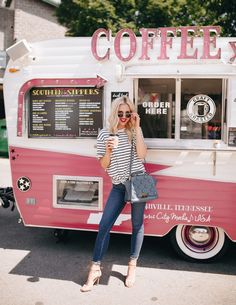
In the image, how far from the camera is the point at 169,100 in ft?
13.7

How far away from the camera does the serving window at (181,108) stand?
4.11m

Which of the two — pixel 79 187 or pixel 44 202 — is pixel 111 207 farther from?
pixel 44 202

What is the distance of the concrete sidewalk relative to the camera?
29.8 ft

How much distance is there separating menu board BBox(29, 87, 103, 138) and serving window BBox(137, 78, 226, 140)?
1.78 ft

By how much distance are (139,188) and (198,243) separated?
126 cm

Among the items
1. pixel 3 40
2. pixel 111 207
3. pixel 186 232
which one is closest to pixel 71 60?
pixel 111 207

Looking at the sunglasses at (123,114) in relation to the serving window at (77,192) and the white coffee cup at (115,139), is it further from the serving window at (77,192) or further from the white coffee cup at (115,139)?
the serving window at (77,192)

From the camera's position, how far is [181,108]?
416cm

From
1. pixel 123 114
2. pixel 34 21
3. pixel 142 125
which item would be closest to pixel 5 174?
pixel 142 125

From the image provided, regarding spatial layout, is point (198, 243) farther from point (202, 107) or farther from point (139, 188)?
point (202, 107)

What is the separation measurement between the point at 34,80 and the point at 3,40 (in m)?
14.7

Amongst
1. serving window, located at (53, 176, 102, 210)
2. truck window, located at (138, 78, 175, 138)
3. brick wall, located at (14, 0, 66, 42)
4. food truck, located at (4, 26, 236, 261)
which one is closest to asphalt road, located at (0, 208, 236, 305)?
food truck, located at (4, 26, 236, 261)

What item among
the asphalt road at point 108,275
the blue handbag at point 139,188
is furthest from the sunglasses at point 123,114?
the asphalt road at point 108,275

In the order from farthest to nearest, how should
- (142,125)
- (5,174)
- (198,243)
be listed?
(5,174)
(198,243)
(142,125)
